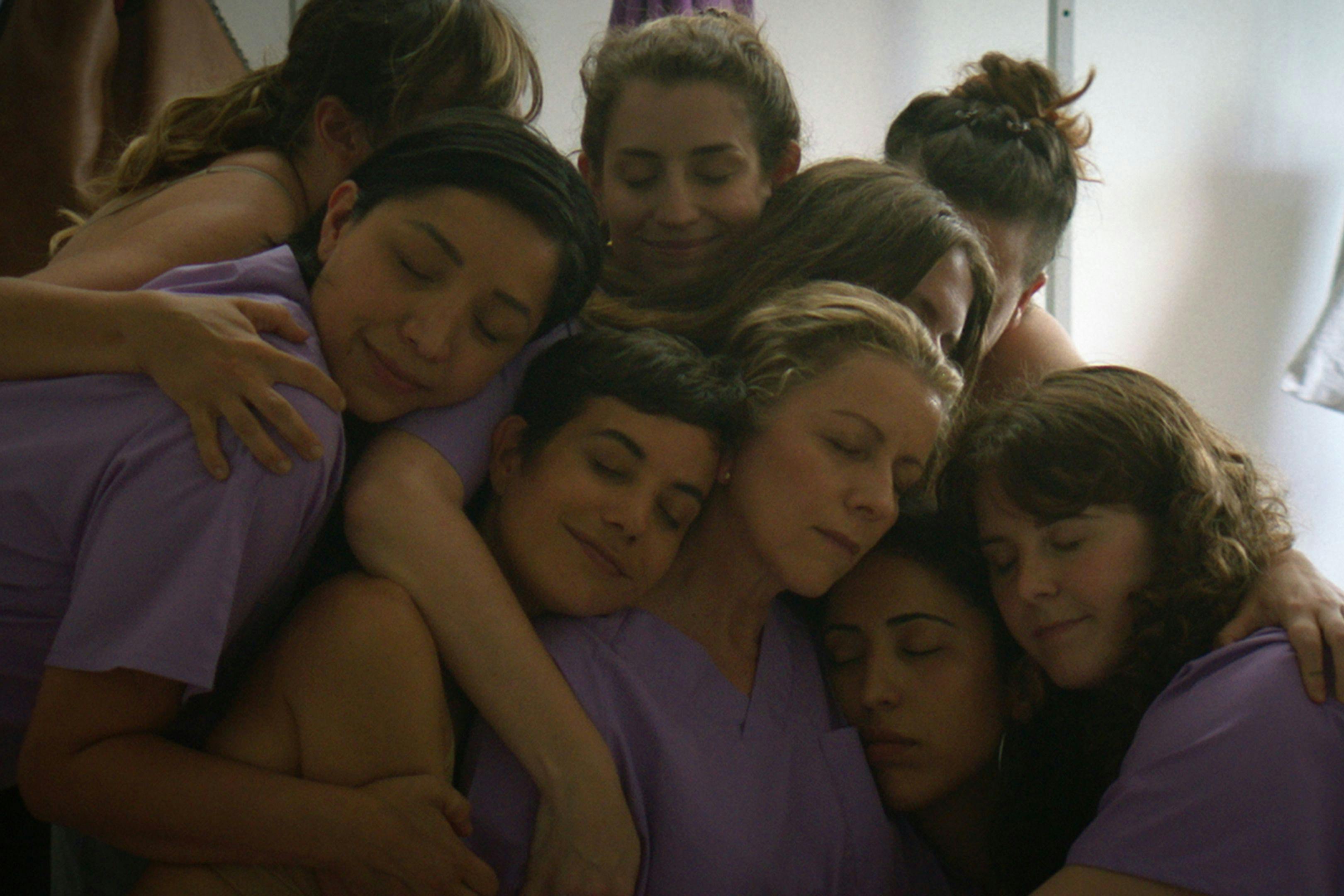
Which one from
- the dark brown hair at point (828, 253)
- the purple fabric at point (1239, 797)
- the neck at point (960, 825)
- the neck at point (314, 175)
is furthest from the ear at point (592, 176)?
the purple fabric at point (1239, 797)

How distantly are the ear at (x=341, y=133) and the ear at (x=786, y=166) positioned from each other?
1.94 feet

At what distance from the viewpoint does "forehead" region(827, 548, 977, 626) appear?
127 centimetres

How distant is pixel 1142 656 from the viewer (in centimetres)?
115

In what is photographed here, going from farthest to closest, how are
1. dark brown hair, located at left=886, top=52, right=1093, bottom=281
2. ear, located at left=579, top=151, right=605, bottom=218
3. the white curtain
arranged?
the white curtain → dark brown hair, located at left=886, top=52, right=1093, bottom=281 → ear, located at left=579, top=151, right=605, bottom=218

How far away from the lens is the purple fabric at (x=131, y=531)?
88 centimetres

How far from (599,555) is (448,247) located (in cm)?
35

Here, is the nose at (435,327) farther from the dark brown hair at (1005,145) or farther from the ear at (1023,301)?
the ear at (1023,301)

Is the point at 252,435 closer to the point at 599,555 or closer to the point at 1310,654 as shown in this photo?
the point at 599,555

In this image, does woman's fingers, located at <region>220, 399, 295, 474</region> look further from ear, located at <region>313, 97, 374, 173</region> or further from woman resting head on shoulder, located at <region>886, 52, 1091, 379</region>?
woman resting head on shoulder, located at <region>886, 52, 1091, 379</region>

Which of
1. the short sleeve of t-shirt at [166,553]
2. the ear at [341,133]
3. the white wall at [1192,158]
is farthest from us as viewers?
the white wall at [1192,158]

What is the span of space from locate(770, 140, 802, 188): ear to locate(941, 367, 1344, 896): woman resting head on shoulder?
511mm

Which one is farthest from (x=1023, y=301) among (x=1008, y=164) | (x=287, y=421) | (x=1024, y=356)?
(x=287, y=421)

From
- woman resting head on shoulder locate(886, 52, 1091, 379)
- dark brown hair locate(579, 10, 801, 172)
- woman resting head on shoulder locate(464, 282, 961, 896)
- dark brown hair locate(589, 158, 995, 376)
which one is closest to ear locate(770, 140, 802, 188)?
dark brown hair locate(579, 10, 801, 172)

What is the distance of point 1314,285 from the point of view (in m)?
2.86
